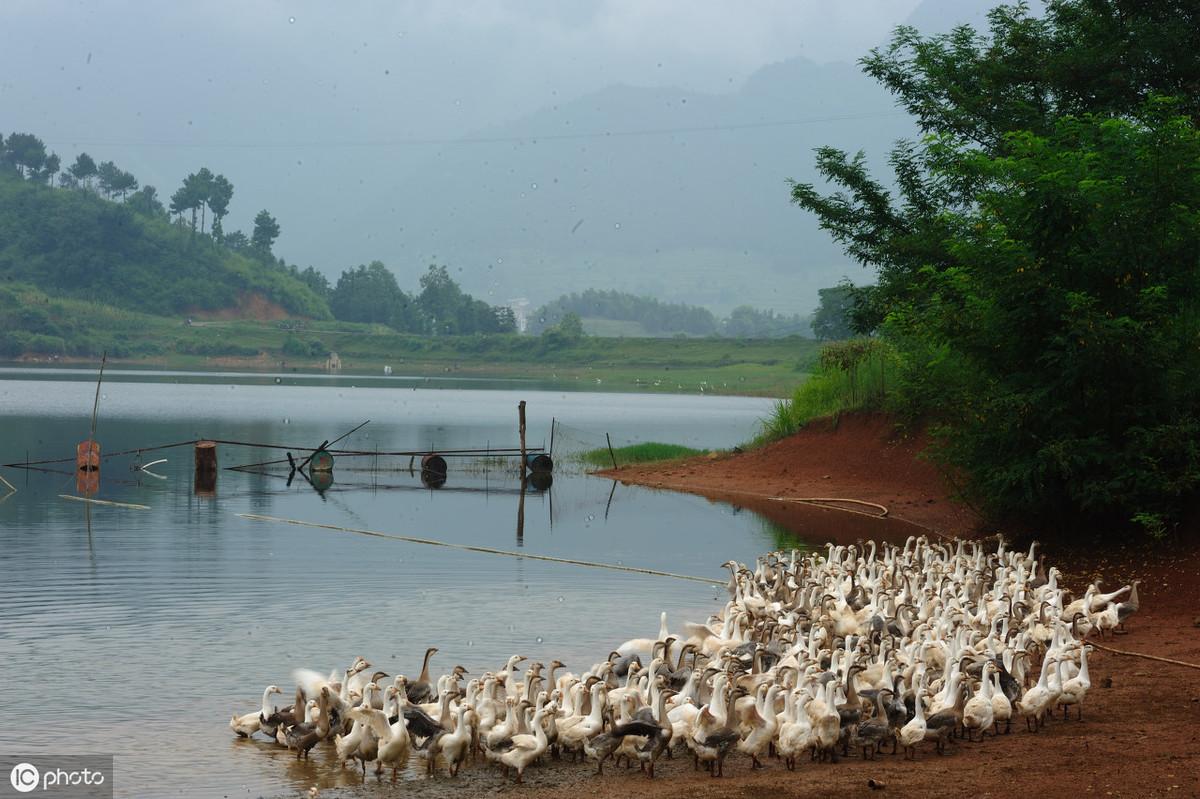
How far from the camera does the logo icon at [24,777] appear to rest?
42.7ft

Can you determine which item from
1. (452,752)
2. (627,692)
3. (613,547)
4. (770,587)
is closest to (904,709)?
(627,692)

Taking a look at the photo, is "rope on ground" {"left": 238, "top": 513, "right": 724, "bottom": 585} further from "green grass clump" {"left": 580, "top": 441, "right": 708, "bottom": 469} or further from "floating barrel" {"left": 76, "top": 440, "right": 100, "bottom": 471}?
"green grass clump" {"left": 580, "top": 441, "right": 708, "bottom": 469}

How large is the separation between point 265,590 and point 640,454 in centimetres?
2875

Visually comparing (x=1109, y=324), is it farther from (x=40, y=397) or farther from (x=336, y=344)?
(x=336, y=344)

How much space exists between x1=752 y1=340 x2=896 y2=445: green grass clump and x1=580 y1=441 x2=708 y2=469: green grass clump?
381cm

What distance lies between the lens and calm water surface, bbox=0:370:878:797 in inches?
603

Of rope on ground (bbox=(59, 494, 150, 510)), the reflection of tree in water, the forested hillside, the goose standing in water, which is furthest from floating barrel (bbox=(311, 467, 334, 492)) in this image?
the forested hillside

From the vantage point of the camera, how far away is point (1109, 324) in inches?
883

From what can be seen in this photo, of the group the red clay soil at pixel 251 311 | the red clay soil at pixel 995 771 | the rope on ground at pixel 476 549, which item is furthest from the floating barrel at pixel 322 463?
the red clay soil at pixel 251 311

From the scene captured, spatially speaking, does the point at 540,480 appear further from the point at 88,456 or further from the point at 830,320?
the point at 830,320

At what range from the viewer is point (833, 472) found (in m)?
42.1

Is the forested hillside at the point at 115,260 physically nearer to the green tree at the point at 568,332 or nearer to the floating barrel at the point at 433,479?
the green tree at the point at 568,332

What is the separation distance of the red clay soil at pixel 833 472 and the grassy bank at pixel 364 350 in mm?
95482

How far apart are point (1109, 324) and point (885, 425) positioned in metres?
20.1
